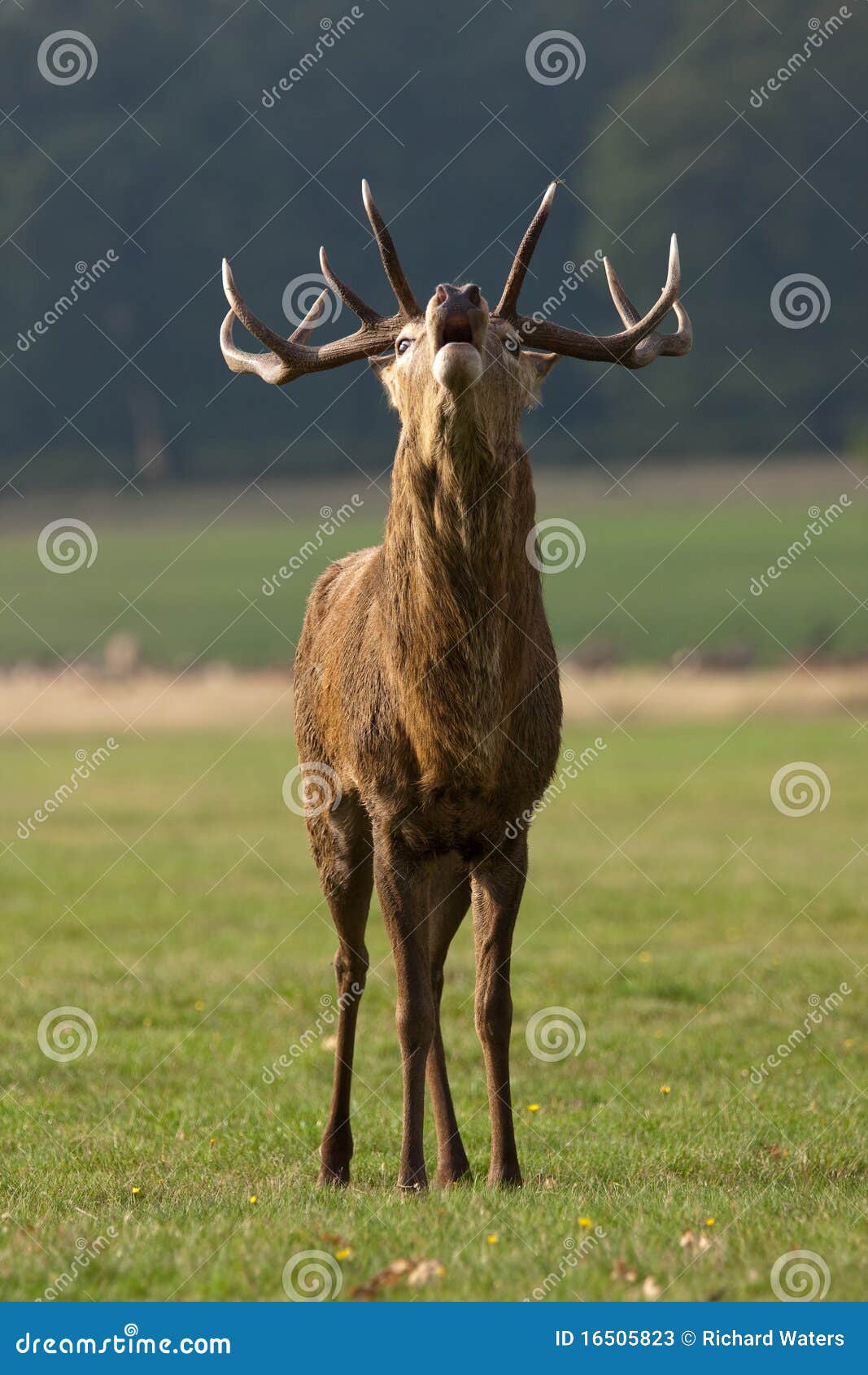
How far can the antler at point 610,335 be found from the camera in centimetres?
657

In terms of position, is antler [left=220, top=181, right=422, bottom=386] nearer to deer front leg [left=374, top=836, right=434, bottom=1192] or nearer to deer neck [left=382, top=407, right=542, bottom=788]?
deer neck [left=382, top=407, right=542, bottom=788]

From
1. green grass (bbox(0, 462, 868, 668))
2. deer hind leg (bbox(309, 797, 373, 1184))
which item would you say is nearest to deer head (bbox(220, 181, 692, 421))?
deer hind leg (bbox(309, 797, 373, 1184))

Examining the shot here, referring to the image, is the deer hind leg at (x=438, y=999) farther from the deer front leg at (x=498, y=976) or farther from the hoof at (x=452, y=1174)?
the deer front leg at (x=498, y=976)

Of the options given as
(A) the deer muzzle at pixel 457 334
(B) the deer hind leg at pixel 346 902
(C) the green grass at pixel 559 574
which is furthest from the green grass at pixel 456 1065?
(C) the green grass at pixel 559 574

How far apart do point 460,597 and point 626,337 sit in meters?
1.45

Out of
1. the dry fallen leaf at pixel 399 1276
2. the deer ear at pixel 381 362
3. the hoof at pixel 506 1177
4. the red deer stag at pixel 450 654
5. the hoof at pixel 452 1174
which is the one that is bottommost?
the dry fallen leaf at pixel 399 1276

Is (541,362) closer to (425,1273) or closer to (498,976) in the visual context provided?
(498,976)

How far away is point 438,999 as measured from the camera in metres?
7.58

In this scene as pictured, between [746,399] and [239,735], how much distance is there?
1631 inches

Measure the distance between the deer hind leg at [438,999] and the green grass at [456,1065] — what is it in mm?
286

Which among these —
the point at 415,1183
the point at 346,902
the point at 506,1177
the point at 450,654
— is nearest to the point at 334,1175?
the point at 415,1183

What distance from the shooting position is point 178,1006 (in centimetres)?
1152

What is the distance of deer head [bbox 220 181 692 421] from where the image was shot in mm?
5988

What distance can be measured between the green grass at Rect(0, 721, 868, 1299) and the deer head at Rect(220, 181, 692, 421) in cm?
275
